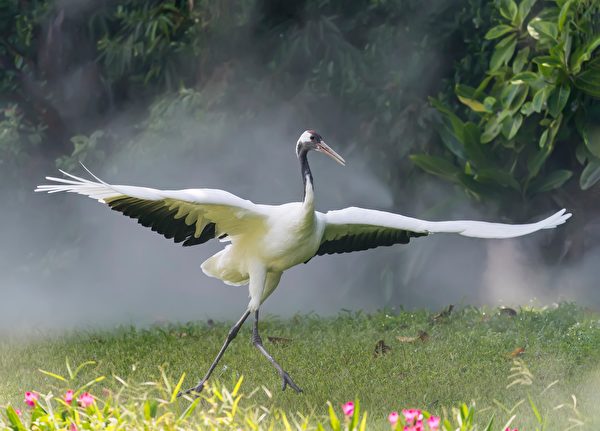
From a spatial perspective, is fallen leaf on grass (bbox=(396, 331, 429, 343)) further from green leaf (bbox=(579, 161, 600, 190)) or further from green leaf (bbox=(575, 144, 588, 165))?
green leaf (bbox=(575, 144, 588, 165))

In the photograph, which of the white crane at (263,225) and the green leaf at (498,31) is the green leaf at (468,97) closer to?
the green leaf at (498,31)

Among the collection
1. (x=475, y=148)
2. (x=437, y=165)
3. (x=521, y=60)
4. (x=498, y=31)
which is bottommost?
(x=437, y=165)

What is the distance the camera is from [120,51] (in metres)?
8.85

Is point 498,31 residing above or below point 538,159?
above

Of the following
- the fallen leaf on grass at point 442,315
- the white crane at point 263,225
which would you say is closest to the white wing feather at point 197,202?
the white crane at point 263,225

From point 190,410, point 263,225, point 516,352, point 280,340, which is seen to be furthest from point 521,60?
point 190,410

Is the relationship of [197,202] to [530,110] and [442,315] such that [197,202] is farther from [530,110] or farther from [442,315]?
[530,110]

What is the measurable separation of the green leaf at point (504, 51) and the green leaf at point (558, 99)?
1.65 feet

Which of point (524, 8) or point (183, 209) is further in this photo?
point (524, 8)

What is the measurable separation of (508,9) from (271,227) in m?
3.04

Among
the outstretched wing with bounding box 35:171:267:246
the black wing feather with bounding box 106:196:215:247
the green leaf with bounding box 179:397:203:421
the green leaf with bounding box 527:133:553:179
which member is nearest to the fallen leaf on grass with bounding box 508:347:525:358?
the outstretched wing with bounding box 35:171:267:246

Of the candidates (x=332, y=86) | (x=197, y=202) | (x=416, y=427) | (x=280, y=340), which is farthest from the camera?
(x=332, y=86)

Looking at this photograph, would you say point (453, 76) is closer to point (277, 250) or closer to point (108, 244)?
point (108, 244)

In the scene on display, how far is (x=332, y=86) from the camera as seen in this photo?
858 cm
